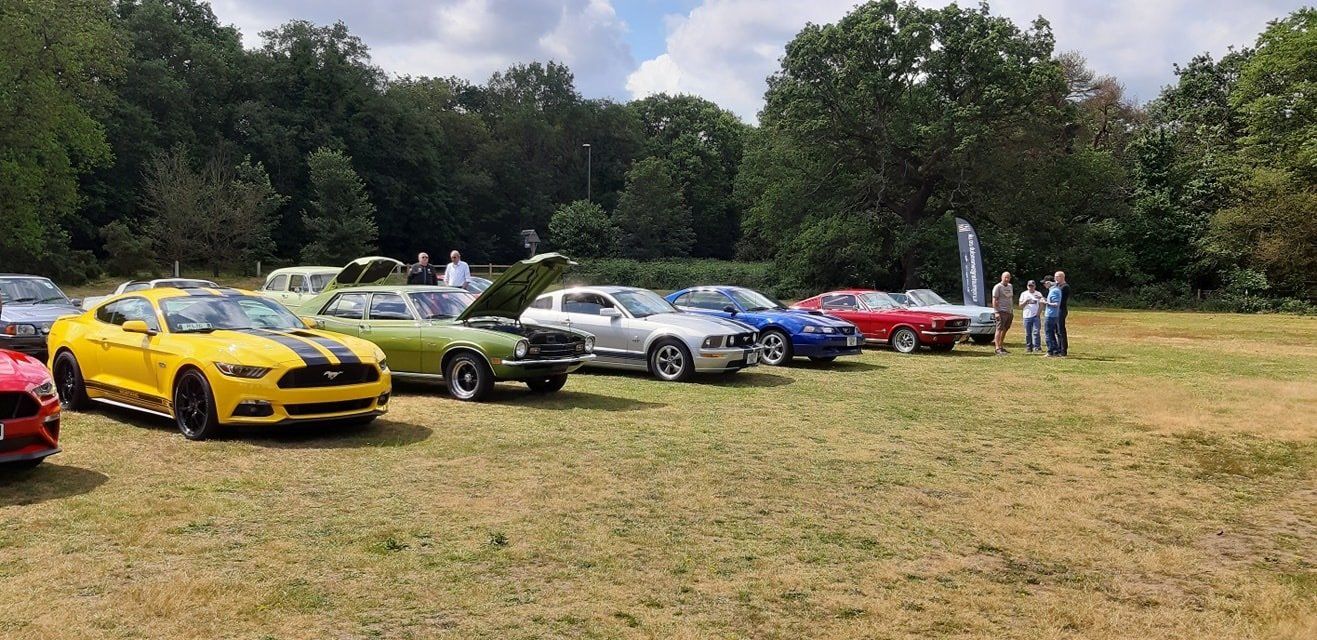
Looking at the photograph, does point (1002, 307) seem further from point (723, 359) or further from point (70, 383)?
point (70, 383)

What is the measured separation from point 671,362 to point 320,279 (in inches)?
369

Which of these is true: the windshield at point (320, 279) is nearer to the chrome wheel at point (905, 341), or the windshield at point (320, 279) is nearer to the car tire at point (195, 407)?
the car tire at point (195, 407)

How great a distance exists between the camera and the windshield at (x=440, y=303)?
12.2m

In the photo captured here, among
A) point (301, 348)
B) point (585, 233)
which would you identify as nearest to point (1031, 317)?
point (301, 348)

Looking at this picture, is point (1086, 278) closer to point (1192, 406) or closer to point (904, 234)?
point (904, 234)

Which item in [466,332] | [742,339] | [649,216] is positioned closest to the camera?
[466,332]

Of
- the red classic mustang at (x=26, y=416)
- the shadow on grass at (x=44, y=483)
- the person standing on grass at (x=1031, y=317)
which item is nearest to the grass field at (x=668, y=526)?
the shadow on grass at (x=44, y=483)

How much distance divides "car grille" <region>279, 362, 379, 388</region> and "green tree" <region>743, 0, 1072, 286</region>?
126ft

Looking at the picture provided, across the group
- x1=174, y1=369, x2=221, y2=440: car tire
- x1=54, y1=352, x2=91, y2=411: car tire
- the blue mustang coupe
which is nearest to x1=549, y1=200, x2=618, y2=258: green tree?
the blue mustang coupe

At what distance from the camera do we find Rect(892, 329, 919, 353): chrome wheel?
66.7ft

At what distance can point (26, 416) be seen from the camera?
655 centimetres

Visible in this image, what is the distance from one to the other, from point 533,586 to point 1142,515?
461 cm

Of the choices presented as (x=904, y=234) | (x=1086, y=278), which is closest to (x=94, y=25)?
(x=904, y=234)

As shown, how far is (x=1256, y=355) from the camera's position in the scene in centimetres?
2103
